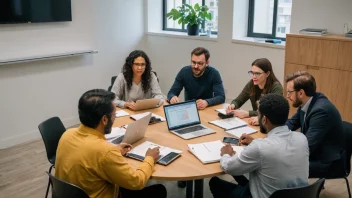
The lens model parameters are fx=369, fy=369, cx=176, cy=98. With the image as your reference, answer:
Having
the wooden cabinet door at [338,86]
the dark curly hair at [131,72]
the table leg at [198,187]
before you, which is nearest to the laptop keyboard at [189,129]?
the table leg at [198,187]

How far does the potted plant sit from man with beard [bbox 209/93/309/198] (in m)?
3.69

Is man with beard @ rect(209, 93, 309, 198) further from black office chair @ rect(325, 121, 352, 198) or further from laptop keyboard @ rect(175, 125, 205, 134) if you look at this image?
black office chair @ rect(325, 121, 352, 198)

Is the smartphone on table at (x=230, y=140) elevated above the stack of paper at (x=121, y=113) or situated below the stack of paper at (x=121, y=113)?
below

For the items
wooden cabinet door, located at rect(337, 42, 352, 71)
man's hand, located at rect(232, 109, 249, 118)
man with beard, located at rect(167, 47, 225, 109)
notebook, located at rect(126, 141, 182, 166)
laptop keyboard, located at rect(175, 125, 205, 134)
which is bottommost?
notebook, located at rect(126, 141, 182, 166)

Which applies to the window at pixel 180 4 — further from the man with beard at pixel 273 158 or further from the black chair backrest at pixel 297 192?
the black chair backrest at pixel 297 192

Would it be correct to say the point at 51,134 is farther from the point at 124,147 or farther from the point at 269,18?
the point at 269,18

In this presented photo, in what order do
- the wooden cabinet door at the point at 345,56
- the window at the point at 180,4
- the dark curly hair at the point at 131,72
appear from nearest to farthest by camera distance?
1. the dark curly hair at the point at 131,72
2. the wooden cabinet door at the point at 345,56
3. the window at the point at 180,4

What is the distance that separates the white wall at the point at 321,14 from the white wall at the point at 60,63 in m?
2.55

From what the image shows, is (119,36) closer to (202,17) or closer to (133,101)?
(202,17)

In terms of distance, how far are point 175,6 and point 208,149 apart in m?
4.38

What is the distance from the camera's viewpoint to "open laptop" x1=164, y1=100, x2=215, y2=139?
9.34ft

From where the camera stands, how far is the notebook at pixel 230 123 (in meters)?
2.97

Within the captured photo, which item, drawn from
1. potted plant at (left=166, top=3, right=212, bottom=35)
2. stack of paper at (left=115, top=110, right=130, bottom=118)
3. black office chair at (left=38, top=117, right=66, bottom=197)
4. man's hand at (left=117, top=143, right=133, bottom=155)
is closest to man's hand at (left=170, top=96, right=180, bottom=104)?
stack of paper at (left=115, top=110, right=130, bottom=118)


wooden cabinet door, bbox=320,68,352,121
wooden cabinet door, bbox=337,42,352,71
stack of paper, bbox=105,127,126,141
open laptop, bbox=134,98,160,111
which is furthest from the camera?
wooden cabinet door, bbox=320,68,352,121
